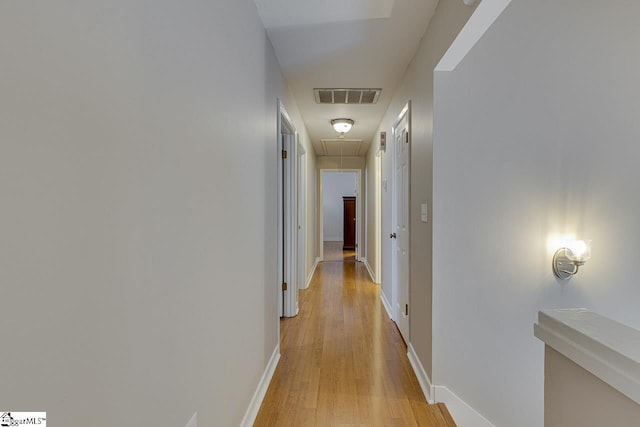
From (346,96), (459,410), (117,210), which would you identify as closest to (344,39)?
(346,96)

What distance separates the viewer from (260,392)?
2023 mm

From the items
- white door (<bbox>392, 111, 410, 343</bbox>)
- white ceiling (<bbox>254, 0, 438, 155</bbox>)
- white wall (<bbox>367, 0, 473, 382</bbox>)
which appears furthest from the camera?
white door (<bbox>392, 111, 410, 343</bbox>)

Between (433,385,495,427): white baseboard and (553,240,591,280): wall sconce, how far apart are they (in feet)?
4.10

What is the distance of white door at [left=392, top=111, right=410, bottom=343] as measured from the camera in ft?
9.55

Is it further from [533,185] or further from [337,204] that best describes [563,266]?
[337,204]

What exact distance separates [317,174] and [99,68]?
642cm

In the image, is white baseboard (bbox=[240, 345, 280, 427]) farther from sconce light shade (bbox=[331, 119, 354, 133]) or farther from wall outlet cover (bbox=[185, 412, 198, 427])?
sconce light shade (bbox=[331, 119, 354, 133])

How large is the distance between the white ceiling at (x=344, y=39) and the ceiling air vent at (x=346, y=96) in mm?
95

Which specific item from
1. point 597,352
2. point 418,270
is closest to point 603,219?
point 418,270

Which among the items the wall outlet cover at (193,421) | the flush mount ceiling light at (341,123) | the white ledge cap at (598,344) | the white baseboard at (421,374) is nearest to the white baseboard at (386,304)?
the white baseboard at (421,374)

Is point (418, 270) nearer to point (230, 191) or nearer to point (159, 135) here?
point (230, 191)

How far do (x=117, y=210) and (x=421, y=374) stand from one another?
2.23 m

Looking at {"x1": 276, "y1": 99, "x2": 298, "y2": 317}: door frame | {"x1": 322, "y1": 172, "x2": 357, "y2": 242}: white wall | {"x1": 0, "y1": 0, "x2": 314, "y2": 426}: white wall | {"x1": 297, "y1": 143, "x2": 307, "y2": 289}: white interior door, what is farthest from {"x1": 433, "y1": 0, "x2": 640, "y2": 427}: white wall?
{"x1": 322, "y1": 172, "x2": 357, "y2": 242}: white wall

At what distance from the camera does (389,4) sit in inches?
77.9
